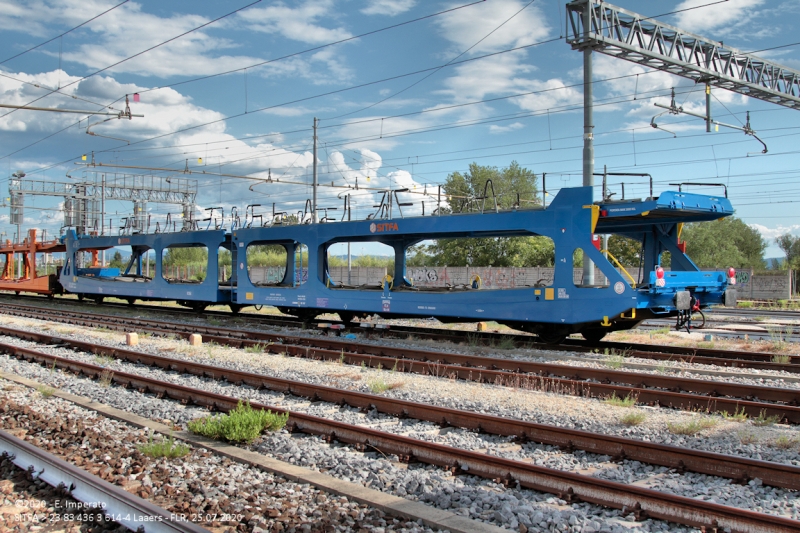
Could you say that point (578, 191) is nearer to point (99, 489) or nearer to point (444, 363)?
point (444, 363)

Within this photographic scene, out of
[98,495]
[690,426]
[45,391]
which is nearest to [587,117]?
[690,426]

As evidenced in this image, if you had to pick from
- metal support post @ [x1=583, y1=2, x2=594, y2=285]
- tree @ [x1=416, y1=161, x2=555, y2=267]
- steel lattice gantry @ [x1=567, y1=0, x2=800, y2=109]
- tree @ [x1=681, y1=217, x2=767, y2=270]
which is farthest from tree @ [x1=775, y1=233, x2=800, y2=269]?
metal support post @ [x1=583, y1=2, x2=594, y2=285]

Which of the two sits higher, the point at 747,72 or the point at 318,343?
the point at 747,72

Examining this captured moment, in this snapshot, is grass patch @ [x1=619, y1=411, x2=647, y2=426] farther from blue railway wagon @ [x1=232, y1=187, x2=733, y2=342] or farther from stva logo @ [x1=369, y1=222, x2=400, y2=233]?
stva logo @ [x1=369, y1=222, x2=400, y2=233]

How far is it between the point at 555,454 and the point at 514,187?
51003mm

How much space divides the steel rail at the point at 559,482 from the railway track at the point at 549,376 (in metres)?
3.66

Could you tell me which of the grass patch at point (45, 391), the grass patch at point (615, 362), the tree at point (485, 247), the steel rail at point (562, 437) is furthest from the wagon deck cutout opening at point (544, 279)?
the tree at point (485, 247)

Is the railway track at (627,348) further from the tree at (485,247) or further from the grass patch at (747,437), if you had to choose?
the tree at (485,247)

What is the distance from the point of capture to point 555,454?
6055 mm

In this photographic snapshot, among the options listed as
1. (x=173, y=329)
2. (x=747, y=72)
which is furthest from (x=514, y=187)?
(x=173, y=329)

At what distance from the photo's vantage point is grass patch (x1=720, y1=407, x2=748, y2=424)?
7304 mm

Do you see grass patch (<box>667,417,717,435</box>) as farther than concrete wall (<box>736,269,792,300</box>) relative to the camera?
No

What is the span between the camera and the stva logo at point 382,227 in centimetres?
1531

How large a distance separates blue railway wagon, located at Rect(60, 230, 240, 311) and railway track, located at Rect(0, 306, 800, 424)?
18.4 feet
